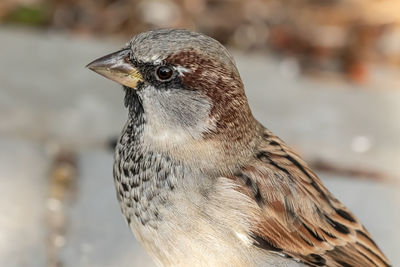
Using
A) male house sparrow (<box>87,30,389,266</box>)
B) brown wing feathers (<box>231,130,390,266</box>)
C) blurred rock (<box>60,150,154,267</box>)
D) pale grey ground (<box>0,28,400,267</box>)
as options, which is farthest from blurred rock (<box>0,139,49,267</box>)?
brown wing feathers (<box>231,130,390,266</box>)

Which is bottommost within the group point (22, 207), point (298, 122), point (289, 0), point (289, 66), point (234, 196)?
point (22, 207)

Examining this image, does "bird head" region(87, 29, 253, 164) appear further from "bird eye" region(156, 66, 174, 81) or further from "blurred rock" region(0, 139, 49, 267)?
"blurred rock" region(0, 139, 49, 267)

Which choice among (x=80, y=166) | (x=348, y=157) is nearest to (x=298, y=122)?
(x=348, y=157)

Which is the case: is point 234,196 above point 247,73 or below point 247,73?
below

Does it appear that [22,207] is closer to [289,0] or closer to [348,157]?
[348,157]

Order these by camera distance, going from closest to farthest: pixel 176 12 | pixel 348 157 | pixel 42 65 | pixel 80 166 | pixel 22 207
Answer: pixel 22 207, pixel 80 166, pixel 348 157, pixel 42 65, pixel 176 12

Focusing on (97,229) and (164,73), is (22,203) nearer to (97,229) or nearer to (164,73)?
(97,229)

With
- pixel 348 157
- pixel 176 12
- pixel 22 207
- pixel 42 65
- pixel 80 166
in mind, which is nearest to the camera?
pixel 22 207

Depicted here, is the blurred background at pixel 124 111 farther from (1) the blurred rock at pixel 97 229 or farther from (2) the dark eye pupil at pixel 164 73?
(2) the dark eye pupil at pixel 164 73

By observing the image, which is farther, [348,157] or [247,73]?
[247,73]
